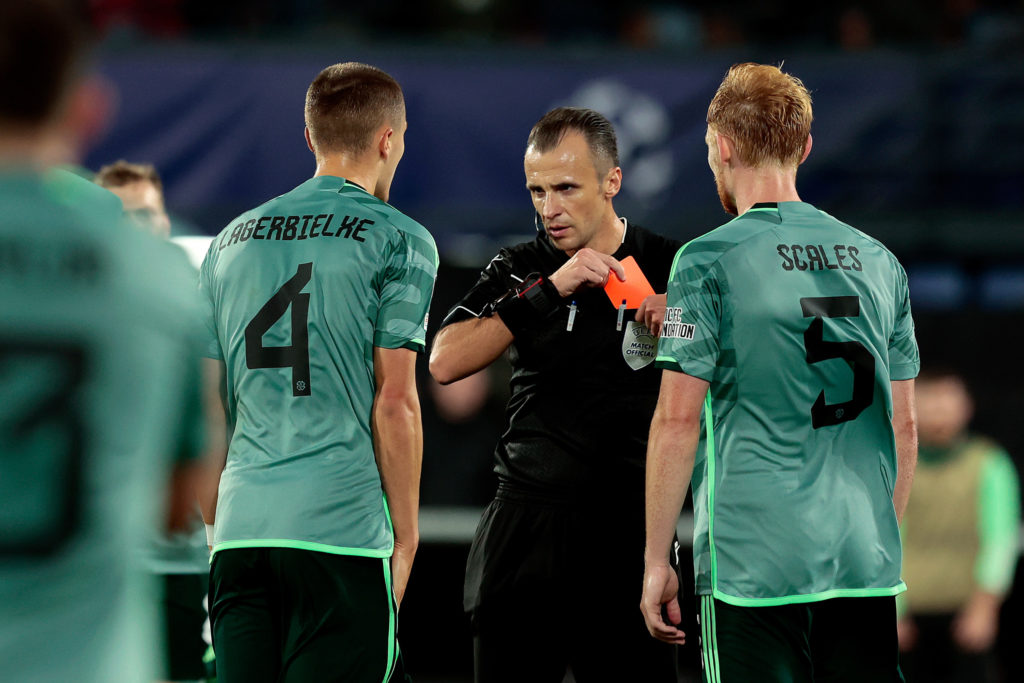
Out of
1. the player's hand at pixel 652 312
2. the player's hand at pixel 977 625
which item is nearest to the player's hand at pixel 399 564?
the player's hand at pixel 652 312

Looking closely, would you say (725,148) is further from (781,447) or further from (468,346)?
(468,346)

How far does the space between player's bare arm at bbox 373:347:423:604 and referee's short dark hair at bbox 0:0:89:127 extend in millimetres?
1858

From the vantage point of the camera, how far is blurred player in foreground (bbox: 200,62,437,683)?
3.50 metres

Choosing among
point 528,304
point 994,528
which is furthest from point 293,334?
point 994,528

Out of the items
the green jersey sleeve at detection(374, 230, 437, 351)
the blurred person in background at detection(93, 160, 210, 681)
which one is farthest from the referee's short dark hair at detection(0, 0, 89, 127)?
the blurred person in background at detection(93, 160, 210, 681)

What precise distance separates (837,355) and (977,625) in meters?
4.26

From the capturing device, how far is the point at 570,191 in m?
4.26

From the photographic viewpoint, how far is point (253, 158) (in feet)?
28.4

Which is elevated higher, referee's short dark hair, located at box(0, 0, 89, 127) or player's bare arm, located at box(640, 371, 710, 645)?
referee's short dark hair, located at box(0, 0, 89, 127)

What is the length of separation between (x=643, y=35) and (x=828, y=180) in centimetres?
243

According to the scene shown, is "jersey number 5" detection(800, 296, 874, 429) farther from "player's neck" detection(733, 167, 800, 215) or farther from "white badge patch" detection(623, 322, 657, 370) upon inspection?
"white badge patch" detection(623, 322, 657, 370)

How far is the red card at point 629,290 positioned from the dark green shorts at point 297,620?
3.99 feet

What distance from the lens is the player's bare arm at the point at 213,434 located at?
6.76 feet

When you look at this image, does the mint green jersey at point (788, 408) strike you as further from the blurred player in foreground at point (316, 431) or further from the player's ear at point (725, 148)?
the blurred player in foreground at point (316, 431)
